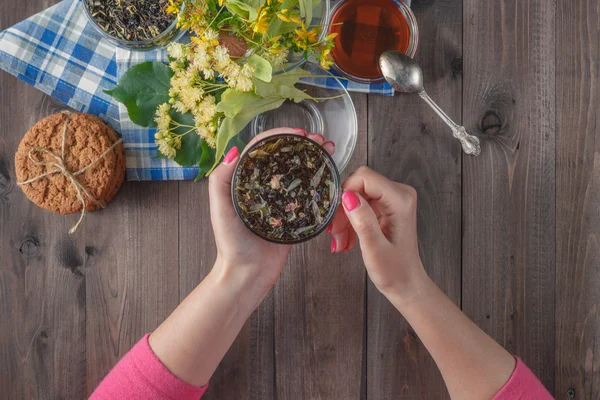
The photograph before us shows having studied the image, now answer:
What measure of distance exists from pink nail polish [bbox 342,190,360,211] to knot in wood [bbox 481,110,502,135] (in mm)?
406

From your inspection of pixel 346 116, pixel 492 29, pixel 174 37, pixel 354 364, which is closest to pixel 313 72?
pixel 346 116

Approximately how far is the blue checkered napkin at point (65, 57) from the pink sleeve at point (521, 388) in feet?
2.86

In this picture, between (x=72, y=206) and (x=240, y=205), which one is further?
(x=72, y=206)

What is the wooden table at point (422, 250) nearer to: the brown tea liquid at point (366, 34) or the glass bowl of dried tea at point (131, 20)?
the brown tea liquid at point (366, 34)

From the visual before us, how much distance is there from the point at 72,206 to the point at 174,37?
1.21ft

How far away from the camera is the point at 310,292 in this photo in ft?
3.42

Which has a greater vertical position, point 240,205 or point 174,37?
point 174,37

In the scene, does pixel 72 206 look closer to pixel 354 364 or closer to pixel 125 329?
pixel 125 329

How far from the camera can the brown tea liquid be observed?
93cm

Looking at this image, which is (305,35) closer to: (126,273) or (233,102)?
(233,102)

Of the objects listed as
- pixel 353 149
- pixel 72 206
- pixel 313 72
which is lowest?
pixel 72 206

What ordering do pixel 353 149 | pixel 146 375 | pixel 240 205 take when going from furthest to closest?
1. pixel 353 149
2. pixel 146 375
3. pixel 240 205

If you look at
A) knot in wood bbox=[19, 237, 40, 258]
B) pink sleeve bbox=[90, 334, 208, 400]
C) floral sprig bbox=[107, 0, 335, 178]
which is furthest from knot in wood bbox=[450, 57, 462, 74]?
knot in wood bbox=[19, 237, 40, 258]

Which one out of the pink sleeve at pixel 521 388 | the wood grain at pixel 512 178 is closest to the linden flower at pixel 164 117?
the wood grain at pixel 512 178
